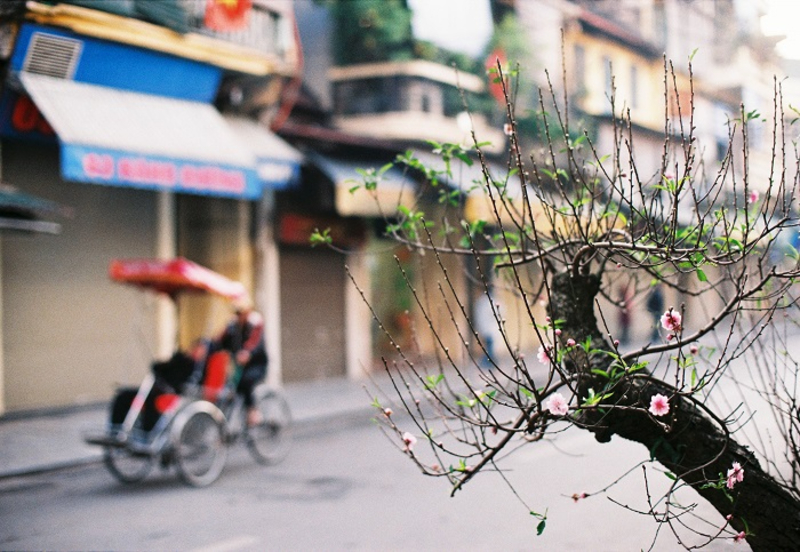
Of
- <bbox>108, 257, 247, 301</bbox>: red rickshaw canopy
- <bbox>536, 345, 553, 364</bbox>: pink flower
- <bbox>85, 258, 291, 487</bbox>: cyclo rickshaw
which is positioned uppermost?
<bbox>108, 257, 247, 301</bbox>: red rickshaw canopy

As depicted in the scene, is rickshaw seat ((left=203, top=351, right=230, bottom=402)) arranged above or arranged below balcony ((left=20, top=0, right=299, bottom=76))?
below

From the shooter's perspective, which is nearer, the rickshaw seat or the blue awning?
the rickshaw seat

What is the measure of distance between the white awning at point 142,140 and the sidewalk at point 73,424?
3615 mm

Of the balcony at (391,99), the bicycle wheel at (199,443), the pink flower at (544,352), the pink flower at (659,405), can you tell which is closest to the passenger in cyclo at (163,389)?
the bicycle wheel at (199,443)

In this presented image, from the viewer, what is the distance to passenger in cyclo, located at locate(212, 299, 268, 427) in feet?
32.8

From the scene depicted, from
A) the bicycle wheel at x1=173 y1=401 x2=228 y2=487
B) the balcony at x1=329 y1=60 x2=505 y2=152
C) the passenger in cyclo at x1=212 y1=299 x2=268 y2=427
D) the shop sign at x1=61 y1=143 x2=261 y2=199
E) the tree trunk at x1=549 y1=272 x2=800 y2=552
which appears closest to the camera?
the tree trunk at x1=549 y1=272 x2=800 y2=552

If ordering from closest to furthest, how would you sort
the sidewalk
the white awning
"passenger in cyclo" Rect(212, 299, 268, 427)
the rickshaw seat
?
1. the rickshaw seat
2. "passenger in cyclo" Rect(212, 299, 268, 427)
3. the sidewalk
4. the white awning

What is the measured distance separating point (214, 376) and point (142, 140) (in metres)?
5.24

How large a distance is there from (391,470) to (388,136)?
11492 millimetres

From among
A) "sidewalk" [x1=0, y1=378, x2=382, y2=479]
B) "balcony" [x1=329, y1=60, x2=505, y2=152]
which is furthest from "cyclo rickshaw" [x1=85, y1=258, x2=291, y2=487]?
"balcony" [x1=329, y1=60, x2=505, y2=152]

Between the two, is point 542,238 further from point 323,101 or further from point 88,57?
point 323,101

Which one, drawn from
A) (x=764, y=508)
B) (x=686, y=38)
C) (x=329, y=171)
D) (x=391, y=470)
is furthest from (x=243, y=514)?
(x=686, y=38)

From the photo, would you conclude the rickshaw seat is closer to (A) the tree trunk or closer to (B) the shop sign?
(B) the shop sign

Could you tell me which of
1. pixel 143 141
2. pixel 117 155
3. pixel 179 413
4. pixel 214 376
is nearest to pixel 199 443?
pixel 179 413
